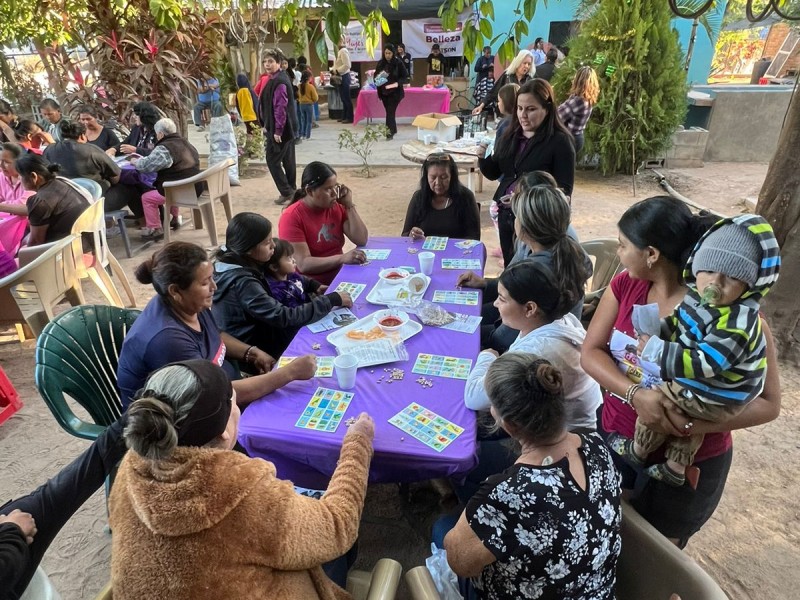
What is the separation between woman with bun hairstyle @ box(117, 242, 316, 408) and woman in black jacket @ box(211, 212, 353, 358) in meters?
0.38

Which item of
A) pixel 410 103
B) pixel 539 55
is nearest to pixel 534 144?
pixel 539 55

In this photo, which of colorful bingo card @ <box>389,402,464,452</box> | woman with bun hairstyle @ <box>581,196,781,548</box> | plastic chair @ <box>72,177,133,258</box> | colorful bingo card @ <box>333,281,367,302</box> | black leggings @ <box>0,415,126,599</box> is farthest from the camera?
plastic chair @ <box>72,177,133,258</box>

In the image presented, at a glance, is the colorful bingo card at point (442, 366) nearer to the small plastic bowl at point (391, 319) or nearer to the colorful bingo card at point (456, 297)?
the small plastic bowl at point (391, 319)

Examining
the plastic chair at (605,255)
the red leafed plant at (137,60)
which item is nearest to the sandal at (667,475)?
the plastic chair at (605,255)

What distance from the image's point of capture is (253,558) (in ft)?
3.96

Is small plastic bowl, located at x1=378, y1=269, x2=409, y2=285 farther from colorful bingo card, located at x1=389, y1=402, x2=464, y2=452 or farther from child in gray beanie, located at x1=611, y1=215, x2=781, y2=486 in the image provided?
child in gray beanie, located at x1=611, y1=215, x2=781, y2=486

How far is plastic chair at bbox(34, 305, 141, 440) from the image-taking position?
220 centimetres

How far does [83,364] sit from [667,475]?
2523 millimetres

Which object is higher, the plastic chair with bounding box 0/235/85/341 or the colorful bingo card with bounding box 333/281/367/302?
the colorful bingo card with bounding box 333/281/367/302

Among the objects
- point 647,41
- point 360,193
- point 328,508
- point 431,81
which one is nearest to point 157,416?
point 328,508

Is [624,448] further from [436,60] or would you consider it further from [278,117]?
[436,60]

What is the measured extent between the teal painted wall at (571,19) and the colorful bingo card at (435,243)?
914 cm

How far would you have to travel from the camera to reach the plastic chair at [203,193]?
5.59 m

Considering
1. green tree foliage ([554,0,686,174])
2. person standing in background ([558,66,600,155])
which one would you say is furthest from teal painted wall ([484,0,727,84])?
person standing in background ([558,66,600,155])
